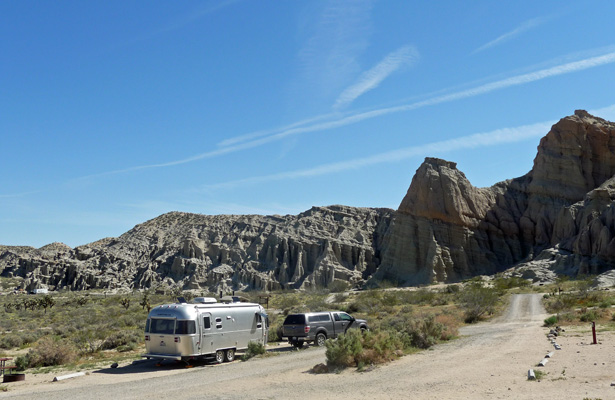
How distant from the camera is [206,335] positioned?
19750 mm

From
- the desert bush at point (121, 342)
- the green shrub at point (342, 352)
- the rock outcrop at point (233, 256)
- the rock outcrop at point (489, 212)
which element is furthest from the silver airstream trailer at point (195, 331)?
the rock outcrop at point (233, 256)

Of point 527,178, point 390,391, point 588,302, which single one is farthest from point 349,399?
point 527,178

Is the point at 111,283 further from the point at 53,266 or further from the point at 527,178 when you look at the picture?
the point at 527,178

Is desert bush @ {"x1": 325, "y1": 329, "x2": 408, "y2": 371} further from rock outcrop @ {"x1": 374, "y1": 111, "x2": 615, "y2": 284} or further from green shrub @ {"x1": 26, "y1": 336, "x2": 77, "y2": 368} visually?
rock outcrop @ {"x1": 374, "y1": 111, "x2": 615, "y2": 284}

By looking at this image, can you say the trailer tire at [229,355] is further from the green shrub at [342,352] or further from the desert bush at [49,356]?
the desert bush at [49,356]

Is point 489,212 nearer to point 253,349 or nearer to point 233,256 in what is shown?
point 233,256

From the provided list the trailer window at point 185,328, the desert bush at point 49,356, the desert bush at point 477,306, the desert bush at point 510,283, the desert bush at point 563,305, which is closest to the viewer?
the trailer window at point 185,328

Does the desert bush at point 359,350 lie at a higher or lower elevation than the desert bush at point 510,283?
lower

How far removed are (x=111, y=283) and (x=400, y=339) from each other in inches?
3968

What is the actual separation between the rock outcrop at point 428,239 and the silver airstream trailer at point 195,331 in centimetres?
5066

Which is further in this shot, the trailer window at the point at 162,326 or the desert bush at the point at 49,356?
the desert bush at the point at 49,356

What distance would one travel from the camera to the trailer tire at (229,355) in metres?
20.9

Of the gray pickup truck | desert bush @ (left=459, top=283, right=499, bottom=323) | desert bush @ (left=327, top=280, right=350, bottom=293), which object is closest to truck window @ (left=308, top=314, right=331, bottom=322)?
the gray pickup truck

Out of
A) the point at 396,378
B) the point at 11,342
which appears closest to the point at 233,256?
A: the point at 11,342
